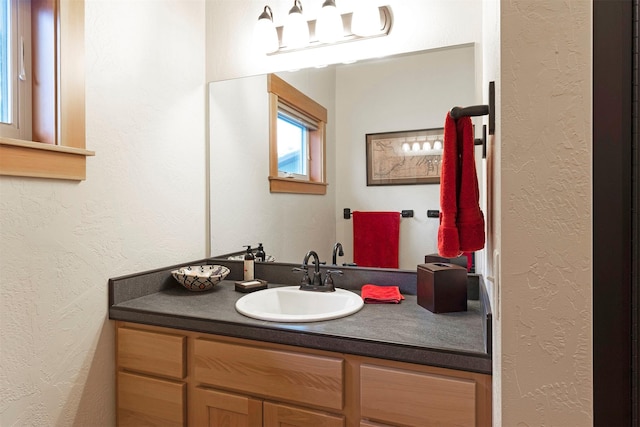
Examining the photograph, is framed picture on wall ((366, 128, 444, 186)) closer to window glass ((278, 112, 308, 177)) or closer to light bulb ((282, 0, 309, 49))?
window glass ((278, 112, 308, 177))

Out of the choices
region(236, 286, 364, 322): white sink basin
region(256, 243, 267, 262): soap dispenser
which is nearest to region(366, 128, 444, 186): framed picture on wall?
region(236, 286, 364, 322): white sink basin

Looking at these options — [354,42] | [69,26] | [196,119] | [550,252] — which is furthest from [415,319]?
[69,26]

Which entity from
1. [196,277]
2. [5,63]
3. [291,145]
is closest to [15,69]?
[5,63]

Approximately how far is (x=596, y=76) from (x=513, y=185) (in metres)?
0.19

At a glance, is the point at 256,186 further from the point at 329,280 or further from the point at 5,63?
the point at 5,63

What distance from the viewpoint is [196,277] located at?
156cm

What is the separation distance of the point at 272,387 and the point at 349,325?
0.30 meters

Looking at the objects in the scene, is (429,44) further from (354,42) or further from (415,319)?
(415,319)

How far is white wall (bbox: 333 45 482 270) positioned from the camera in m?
1.46

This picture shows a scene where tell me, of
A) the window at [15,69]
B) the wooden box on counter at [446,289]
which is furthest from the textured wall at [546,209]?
the window at [15,69]

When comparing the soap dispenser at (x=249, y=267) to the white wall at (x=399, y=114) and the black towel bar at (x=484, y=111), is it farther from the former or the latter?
the black towel bar at (x=484, y=111)

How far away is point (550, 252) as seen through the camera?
1.81ft

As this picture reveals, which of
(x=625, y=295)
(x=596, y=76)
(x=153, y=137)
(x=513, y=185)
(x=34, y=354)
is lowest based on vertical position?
(x=34, y=354)

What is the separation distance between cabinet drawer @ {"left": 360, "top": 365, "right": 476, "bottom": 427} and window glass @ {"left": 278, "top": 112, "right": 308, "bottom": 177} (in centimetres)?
103
